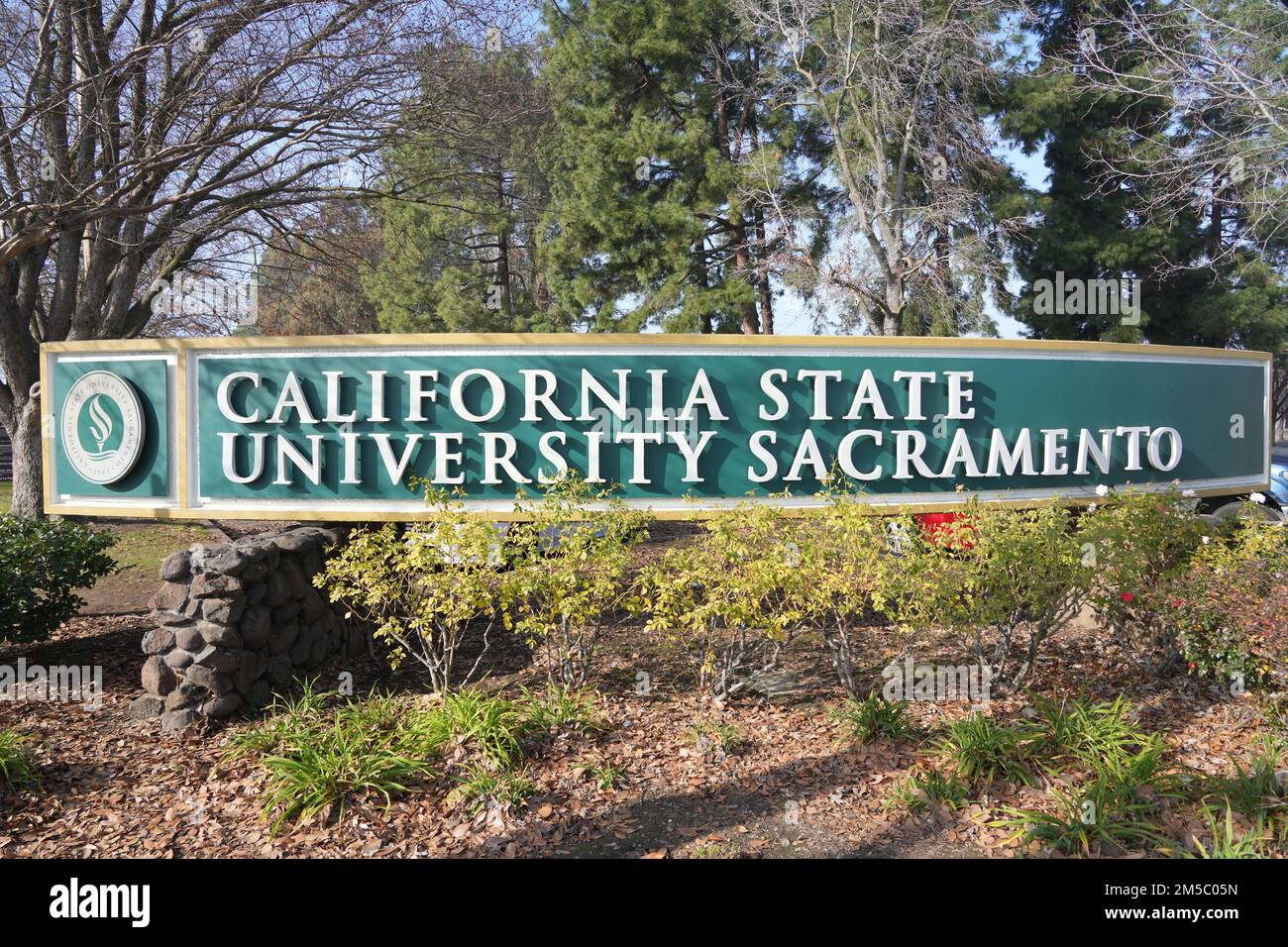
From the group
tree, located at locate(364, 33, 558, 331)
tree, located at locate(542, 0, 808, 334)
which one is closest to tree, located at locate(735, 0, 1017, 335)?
tree, located at locate(542, 0, 808, 334)

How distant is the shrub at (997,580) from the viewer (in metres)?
4.62

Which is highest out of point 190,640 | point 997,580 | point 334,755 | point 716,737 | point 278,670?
point 997,580

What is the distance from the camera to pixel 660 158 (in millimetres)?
15312

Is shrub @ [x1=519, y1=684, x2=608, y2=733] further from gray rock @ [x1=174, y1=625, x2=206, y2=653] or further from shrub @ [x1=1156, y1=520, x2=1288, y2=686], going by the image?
shrub @ [x1=1156, y1=520, x2=1288, y2=686]

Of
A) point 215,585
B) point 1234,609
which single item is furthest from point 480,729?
point 1234,609

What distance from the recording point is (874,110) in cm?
1488

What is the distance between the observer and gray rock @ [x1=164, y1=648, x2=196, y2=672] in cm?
479

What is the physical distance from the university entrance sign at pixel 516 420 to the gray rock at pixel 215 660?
128 centimetres

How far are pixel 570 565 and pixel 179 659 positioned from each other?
2520 millimetres

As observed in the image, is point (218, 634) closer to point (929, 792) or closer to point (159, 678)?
point (159, 678)

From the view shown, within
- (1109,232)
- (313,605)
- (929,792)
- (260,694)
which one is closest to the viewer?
(929,792)

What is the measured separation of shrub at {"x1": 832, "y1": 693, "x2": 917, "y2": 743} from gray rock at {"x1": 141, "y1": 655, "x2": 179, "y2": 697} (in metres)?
4.21

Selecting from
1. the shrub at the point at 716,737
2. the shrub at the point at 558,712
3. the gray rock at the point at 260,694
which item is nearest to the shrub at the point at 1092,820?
the shrub at the point at 716,737

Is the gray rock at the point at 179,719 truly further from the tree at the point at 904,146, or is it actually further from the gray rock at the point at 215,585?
the tree at the point at 904,146
